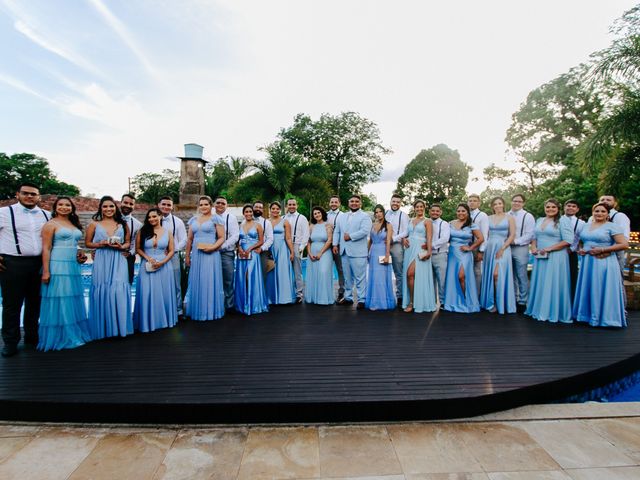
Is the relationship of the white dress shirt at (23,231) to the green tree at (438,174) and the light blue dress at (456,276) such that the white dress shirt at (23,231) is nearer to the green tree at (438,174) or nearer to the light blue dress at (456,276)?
the light blue dress at (456,276)

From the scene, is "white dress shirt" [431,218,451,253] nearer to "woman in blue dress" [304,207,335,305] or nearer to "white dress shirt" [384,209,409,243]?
"white dress shirt" [384,209,409,243]

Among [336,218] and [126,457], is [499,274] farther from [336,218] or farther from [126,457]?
[126,457]

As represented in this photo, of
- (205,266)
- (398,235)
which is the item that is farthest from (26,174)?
(398,235)

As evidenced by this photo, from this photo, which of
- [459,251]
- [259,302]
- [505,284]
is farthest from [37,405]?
[505,284]

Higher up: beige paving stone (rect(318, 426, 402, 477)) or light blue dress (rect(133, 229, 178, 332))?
light blue dress (rect(133, 229, 178, 332))

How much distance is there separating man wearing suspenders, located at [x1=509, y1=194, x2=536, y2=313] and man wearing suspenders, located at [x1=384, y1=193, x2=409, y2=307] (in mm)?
1778

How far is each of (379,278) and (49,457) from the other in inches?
183

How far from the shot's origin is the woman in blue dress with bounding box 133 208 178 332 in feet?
15.8

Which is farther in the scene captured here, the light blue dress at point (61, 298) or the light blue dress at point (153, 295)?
the light blue dress at point (153, 295)

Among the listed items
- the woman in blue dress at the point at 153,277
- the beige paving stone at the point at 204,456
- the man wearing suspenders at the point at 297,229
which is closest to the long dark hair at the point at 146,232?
the woman in blue dress at the point at 153,277

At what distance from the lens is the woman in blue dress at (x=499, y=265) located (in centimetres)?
575

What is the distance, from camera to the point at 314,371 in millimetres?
3467

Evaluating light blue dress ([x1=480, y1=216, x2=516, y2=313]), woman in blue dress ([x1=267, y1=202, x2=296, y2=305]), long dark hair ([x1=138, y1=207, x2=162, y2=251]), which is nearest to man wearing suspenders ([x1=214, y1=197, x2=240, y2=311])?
woman in blue dress ([x1=267, y1=202, x2=296, y2=305])

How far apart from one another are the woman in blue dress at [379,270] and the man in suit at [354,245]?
7.3 inches
